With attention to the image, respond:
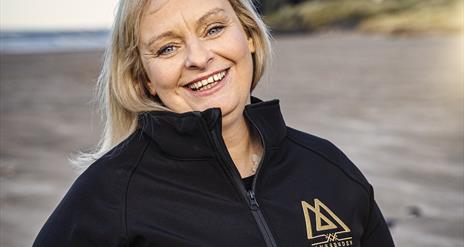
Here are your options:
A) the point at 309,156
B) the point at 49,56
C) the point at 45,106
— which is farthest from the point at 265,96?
the point at 49,56

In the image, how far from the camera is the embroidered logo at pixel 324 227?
2.30m

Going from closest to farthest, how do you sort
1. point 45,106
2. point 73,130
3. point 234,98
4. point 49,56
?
point 234,98 < point 73,130 < point 45,106 < point 49,56

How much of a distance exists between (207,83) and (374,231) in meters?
0.87

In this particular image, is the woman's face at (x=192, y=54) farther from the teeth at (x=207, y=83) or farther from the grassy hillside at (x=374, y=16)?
the grassy hillside at (x=374, y=16)

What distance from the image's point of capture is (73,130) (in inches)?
397

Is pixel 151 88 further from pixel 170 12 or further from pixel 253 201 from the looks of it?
pixel 253 201

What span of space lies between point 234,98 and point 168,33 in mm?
325

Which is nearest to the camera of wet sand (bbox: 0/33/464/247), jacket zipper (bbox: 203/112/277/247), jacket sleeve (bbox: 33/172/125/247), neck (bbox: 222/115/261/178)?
jacket sleeve (bbox: 33/172/125/247)

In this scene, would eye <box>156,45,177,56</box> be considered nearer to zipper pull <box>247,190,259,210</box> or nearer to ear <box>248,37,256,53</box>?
ear <box>248,37,256,53</box>

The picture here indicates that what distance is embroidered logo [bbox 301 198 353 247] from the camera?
230 centimetres

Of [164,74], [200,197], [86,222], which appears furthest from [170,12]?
[86,222]

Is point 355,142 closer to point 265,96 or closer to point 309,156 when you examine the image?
point 265,96

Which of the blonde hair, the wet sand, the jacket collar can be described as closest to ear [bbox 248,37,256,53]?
the blonde hair

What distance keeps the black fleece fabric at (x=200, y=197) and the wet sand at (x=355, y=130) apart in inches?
114
